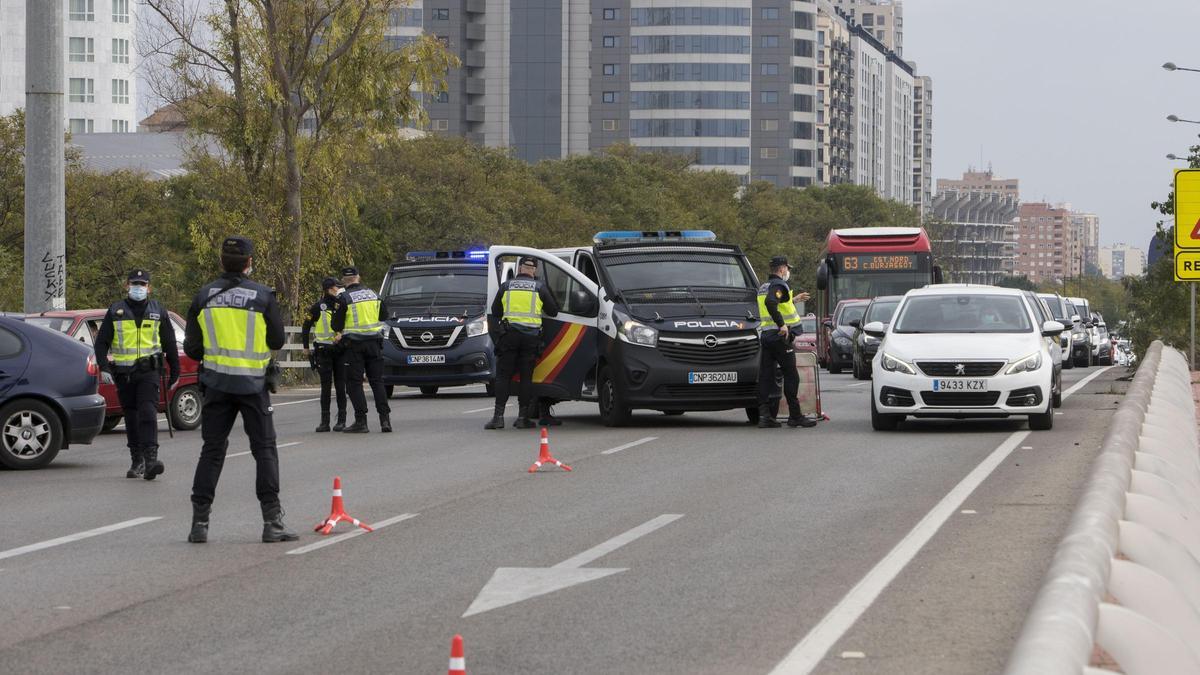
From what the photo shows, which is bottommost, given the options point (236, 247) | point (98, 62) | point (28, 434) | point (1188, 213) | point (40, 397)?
point (28, 434)

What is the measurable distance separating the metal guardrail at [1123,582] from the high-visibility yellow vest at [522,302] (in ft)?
32.1

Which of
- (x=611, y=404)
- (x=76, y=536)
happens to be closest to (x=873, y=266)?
(x=611, y=404)

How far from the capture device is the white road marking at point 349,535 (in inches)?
432

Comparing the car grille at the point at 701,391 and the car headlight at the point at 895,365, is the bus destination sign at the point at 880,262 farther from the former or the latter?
the car headlight at the point at 895,365

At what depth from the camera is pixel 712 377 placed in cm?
2034

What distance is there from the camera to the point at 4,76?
12656 centimetres

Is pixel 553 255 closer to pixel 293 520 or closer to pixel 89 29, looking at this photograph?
pixel 293 520

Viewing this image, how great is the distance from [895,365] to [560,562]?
9.90 m

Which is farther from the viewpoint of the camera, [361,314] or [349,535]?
[361,314]

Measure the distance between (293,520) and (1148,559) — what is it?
6.36 metres

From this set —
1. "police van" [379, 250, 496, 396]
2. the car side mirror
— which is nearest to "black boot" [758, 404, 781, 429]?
the car side mirror

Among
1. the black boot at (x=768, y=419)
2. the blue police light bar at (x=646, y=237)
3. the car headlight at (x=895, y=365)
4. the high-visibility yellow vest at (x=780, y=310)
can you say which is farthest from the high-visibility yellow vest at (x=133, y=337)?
the car headlight at (x=895, y=365)

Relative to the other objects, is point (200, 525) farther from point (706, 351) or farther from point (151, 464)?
point (706, 351)

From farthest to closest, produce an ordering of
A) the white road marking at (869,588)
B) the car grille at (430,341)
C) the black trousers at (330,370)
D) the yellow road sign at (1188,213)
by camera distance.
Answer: the car grille at (430,341)
the yellow road sign at (1188,213)
the black trousers at (330,370)
the white road marking at (869,588)
